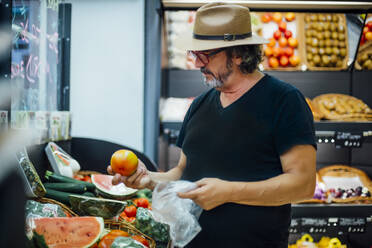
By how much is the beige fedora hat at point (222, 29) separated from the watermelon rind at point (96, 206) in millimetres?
957

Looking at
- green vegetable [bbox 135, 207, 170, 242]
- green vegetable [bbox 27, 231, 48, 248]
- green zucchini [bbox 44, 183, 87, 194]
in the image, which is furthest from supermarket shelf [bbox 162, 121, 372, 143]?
green vegetable [bbox 27, 231, 48, 248]

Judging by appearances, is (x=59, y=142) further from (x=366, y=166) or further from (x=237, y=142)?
(x=366, y=166)

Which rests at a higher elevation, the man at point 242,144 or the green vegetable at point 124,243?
the man at point 242,144

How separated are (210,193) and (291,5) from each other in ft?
10.00

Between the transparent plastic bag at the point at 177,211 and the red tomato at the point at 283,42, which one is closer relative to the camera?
the transparent plastic bag at the point at 177,211

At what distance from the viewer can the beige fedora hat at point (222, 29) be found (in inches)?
64.6

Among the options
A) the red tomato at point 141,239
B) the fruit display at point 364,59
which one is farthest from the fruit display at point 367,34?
the red tomato at point 141,239

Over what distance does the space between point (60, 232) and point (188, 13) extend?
124 inches

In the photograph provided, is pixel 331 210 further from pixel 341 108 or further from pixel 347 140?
pixel 341 108

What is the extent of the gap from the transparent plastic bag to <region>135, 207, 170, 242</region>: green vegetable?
0.75 ft

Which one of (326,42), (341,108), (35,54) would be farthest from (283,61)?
(35,54)

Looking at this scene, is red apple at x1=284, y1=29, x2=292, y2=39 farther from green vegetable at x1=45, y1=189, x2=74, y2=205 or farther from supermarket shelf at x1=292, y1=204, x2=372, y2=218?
green vegetable at x1=45, y1=189, x2=74, y2=205

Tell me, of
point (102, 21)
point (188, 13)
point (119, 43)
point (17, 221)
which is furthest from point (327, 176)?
point (17, 221)

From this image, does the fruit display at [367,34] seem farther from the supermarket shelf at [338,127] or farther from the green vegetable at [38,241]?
the green vegetable at [38,241]
